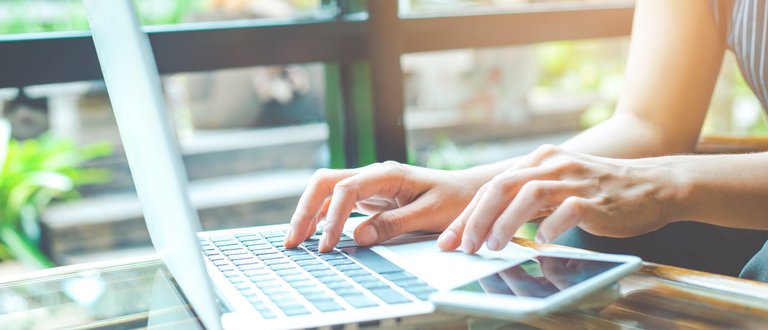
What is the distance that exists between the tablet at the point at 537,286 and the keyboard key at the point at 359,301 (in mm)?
51

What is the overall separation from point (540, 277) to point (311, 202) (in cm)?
28

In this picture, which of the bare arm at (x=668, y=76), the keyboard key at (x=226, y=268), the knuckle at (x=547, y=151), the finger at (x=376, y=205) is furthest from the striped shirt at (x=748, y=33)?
the keyboard key at (x=226, y=268)

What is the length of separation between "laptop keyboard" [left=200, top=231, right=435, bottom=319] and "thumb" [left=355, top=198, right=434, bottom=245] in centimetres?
2

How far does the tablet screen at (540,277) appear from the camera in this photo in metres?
0.56

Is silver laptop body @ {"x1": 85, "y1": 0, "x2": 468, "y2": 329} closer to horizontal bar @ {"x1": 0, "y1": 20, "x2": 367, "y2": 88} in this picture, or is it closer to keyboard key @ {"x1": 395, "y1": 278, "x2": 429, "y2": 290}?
keyboard key @ {"x1": 395, "y1": 278, "x2": 429, "y2": 290}

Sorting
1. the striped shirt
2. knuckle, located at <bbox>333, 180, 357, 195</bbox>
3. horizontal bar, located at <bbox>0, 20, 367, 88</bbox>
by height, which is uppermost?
horizontal bar, located at <bbox>0, 20, 367, 88</bbox>

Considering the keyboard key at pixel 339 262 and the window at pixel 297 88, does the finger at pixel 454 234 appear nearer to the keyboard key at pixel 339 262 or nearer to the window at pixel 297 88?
the keyboard key at pixel 339 262

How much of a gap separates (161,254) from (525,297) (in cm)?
40

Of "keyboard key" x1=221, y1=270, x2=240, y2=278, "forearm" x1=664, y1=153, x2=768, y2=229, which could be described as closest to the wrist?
"forearm" x1=664, y1=153, x2=768, y2=229

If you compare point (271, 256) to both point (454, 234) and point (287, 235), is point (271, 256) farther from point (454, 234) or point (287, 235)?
point (454, 234)

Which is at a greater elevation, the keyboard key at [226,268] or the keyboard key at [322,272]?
the keyboard key at [226,268]

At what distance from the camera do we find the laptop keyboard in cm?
58

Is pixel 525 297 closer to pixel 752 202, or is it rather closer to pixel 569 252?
pixel 569 252

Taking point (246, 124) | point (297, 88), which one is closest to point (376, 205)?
point (297, 88)
